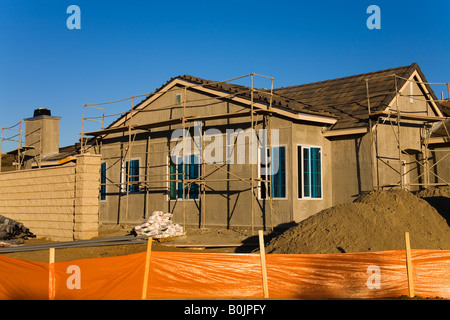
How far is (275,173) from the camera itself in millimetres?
16500

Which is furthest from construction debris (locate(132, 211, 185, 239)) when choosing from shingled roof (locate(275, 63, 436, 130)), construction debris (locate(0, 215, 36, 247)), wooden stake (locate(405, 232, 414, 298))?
wooden stake (locate(405, 232, 414, 298))

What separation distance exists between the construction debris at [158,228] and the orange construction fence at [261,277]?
772cm

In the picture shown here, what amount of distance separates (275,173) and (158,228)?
4.57m

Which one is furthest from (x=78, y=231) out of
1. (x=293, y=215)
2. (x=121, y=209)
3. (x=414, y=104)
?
(x=414, y=104)

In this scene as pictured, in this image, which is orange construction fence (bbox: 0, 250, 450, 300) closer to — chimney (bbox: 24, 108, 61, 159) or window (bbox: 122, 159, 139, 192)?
window (bbox: 122, 159, 139, 192)

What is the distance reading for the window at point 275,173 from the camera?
53.4 ft

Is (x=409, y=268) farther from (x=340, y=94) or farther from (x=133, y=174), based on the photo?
(x=133, y=174)

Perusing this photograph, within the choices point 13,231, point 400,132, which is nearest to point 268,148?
→ point 400,132

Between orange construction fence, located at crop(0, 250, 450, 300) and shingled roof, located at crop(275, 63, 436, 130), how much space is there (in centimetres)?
844

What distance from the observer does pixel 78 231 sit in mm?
18234

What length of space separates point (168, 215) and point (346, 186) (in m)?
6.50

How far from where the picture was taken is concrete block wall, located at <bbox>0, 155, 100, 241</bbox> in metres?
18.4

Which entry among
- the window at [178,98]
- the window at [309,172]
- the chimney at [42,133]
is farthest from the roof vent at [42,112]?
the window at [309,172]

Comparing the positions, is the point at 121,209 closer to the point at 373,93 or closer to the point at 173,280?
the point at 373,93
